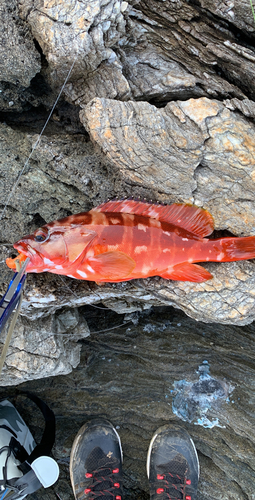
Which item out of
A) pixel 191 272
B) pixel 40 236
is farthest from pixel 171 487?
pixel 40 236

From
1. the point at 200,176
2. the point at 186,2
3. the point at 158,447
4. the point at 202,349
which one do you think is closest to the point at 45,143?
the point at 200,176

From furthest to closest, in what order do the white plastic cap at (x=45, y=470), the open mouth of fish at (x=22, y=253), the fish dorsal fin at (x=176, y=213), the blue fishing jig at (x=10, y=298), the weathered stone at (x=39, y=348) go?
the white plastic cap at (x=45, y=470) < the weathered stone at (x=39, y=348) < the fish dorsal fin at (x=176, y=213) < the open mouth of fish at (x=22, y=253) < the blue fishing jig at (x=10, y=298)

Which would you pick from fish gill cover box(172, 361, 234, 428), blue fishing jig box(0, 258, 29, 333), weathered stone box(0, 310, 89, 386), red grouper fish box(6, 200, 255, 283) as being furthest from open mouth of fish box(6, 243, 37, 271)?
fish gill cover box(172, 361, 234, 428)

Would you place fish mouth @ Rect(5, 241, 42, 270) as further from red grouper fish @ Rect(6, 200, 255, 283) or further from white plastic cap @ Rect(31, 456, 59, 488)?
white plastic cap @ Rect(31, 456, 59, 488)

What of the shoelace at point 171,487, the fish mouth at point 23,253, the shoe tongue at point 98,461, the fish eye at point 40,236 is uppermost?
the fish eye at point 40,236

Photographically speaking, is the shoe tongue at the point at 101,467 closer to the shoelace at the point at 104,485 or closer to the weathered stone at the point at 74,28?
the shoelace at the point at 104,485

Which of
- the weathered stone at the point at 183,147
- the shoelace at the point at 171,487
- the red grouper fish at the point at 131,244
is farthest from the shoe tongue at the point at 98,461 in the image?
the weathered stone at the point at 183,147

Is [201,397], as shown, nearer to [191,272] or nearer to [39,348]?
[191,272]
